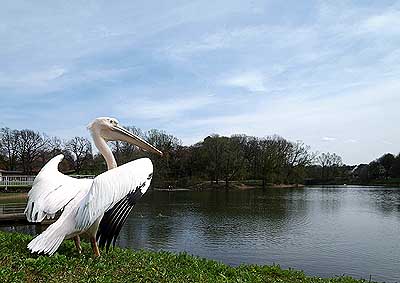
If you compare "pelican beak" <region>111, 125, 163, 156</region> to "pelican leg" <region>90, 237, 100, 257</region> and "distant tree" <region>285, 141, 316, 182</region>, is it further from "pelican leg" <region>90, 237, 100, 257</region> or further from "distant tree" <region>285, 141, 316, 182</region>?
"distant tree" <region>285, 141, 316, 182</region>

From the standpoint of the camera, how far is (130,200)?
17.2 feet

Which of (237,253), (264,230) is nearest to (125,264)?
(237,253)

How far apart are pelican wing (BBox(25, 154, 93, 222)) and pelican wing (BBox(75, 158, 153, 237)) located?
2.31 ft

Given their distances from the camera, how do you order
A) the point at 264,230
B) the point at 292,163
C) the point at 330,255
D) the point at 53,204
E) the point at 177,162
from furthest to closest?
the point at 292,163, the point at 177,162, the point at 264,230, the point at 330,255, the point at 53,204

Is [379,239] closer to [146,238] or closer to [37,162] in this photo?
[146,238]

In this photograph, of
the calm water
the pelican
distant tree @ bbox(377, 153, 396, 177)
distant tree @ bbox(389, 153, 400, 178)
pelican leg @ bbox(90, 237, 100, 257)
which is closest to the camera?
the pelican

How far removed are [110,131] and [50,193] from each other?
1413 millimetres

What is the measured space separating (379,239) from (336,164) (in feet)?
274

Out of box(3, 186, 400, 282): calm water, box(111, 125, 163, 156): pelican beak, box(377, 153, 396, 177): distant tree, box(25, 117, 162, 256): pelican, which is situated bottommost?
box(3, 186, 400, 282): calm water

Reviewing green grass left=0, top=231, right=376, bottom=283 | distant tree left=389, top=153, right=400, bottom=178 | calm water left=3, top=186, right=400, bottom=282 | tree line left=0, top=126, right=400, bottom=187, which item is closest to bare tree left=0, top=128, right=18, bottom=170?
tree line left=0, top=126, right=400, bottom=187

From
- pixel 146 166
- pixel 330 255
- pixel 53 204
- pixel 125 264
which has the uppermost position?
pixel 146 166

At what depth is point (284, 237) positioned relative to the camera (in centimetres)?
2197

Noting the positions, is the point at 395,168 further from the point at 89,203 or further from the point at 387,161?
the point at 89,203

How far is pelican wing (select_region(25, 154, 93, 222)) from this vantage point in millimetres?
5617
